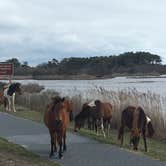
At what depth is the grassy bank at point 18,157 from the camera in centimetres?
1125

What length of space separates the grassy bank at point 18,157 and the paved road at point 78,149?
30 centimetres

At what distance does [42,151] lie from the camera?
13.0 metres

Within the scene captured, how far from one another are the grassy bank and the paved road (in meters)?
0.30

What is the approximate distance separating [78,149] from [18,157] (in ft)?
5.80

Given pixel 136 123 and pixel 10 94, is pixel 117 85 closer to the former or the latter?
pixel 10 94

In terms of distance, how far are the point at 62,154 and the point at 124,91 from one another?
12.3m

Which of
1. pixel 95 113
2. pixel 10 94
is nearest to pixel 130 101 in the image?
pixel 95 113

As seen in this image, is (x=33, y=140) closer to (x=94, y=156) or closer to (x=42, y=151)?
(x=42, y=151)

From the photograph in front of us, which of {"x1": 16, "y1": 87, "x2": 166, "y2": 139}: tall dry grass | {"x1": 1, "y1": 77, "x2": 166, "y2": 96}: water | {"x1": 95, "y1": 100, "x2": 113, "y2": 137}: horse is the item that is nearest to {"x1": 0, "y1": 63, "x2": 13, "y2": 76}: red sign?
{"x1": 1, "y1": 77, "x2": 166, "y2": 96}: water

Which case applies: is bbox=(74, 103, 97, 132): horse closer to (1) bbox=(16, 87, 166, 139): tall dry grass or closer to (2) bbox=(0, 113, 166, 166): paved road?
(2) bbox=(0, 113, 166, 166): paved road

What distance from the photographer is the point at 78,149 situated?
13.2 metres

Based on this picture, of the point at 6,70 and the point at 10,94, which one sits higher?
the point at 6,70

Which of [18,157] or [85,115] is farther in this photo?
[85,115]

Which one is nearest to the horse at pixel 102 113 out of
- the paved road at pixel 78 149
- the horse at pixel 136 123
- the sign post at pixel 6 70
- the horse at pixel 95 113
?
the horse at pixel 95 113
